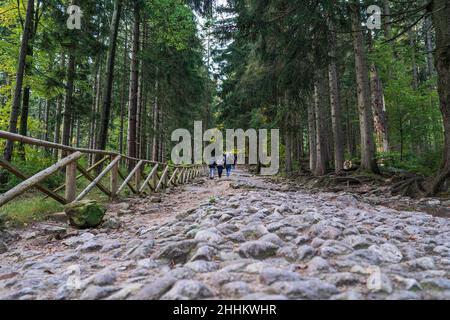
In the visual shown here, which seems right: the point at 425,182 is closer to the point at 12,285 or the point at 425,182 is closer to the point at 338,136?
the point at 338,136

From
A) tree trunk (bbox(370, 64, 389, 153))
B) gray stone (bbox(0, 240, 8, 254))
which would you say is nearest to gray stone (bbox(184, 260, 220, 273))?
gray stone (bbox(0, 240, 8, 254))

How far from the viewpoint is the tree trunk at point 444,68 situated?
6.42 metres

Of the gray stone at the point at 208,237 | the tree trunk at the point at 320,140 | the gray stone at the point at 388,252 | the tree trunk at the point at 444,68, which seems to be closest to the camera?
the gray stone at the point at 388,252

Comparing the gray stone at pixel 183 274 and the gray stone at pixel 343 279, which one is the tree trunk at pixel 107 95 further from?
the gray stone at pixel 343 279

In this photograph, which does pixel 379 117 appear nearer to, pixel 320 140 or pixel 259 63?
pixel 320 140

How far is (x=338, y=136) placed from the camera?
41.2ft

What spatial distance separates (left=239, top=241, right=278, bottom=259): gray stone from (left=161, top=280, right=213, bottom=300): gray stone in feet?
2.54

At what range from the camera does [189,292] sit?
1819mm

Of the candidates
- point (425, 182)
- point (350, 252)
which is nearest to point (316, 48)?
point (425, 182)

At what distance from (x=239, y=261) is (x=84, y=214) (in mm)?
3071

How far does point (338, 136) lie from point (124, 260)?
37.6 ft

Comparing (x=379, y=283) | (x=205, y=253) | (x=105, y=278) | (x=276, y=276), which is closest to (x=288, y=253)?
(x=276, y=276)

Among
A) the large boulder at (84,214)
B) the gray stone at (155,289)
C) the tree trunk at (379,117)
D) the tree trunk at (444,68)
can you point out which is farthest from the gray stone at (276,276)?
the tree trunk at (379,117)

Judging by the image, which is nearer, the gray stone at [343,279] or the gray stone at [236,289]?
the gray stone at [236,289]
